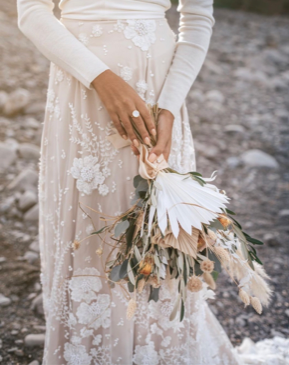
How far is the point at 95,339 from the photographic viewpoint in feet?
5.19

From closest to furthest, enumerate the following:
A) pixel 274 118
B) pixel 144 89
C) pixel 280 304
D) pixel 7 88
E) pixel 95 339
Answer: pixel 144 89 → pixel 95 339 → pixel 280 304 → pixel 7 88 → pixel 274 118

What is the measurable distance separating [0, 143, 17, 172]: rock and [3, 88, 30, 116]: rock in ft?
2.34

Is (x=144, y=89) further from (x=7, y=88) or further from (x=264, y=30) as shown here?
(x=264, y=30)

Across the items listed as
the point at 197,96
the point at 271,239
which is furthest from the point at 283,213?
the point at 197,96

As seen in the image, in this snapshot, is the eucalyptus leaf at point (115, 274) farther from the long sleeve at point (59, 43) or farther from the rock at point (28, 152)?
the rock at point (28, 152)

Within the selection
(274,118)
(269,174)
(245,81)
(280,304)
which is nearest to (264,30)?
(245,81)

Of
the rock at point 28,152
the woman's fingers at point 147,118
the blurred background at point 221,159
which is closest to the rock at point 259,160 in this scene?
the blurred background at point 221,159

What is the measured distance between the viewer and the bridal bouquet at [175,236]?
46.1 inches

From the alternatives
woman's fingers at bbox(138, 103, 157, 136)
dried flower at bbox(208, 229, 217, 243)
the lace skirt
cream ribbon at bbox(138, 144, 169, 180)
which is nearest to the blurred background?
the lace skirt

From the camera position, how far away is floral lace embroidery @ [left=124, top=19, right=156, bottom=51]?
4.46ft

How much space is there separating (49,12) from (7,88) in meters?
3.32

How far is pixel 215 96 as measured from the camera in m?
5.50

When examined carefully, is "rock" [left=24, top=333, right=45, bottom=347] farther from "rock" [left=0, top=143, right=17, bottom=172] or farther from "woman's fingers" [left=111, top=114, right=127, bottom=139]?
"rock" [left=0, top=143, right=17, bottom=172]

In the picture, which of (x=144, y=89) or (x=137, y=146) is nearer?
(x=137, y=146)
